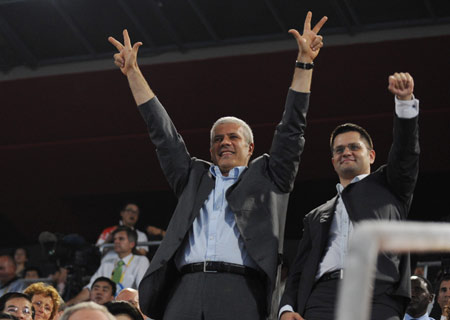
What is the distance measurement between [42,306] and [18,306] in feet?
1.12

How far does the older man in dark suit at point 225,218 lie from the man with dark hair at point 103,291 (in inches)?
121

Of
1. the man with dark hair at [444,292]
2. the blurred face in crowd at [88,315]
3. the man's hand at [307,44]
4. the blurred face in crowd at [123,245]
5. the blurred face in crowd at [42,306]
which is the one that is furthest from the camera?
the blurred face in crowd at [123,245]

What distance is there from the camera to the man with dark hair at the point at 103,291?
6246mm

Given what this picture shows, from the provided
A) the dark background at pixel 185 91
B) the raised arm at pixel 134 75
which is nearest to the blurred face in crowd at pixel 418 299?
the raised arm at pixel 134 75

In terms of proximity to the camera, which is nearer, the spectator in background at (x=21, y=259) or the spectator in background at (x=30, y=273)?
the spectator in background at (x=30, y=273)

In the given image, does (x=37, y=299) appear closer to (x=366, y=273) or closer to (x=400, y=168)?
(x=400, y=168)

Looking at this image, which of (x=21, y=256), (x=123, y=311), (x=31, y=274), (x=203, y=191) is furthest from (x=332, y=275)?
(x=21, y=256)

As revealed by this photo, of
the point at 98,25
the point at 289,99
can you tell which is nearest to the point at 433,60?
the point at 98,25

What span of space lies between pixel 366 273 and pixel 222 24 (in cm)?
847

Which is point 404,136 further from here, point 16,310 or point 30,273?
Result: point 30,273

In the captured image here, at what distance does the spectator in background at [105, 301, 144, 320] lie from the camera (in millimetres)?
4141

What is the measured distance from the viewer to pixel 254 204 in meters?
3.19

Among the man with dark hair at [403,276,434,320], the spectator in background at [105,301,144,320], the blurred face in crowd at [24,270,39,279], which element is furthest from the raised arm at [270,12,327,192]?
the blurred face in crowd at [24,270,39,279]

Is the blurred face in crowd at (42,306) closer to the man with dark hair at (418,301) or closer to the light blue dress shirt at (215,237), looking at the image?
the man with dark hair at (418,301)
